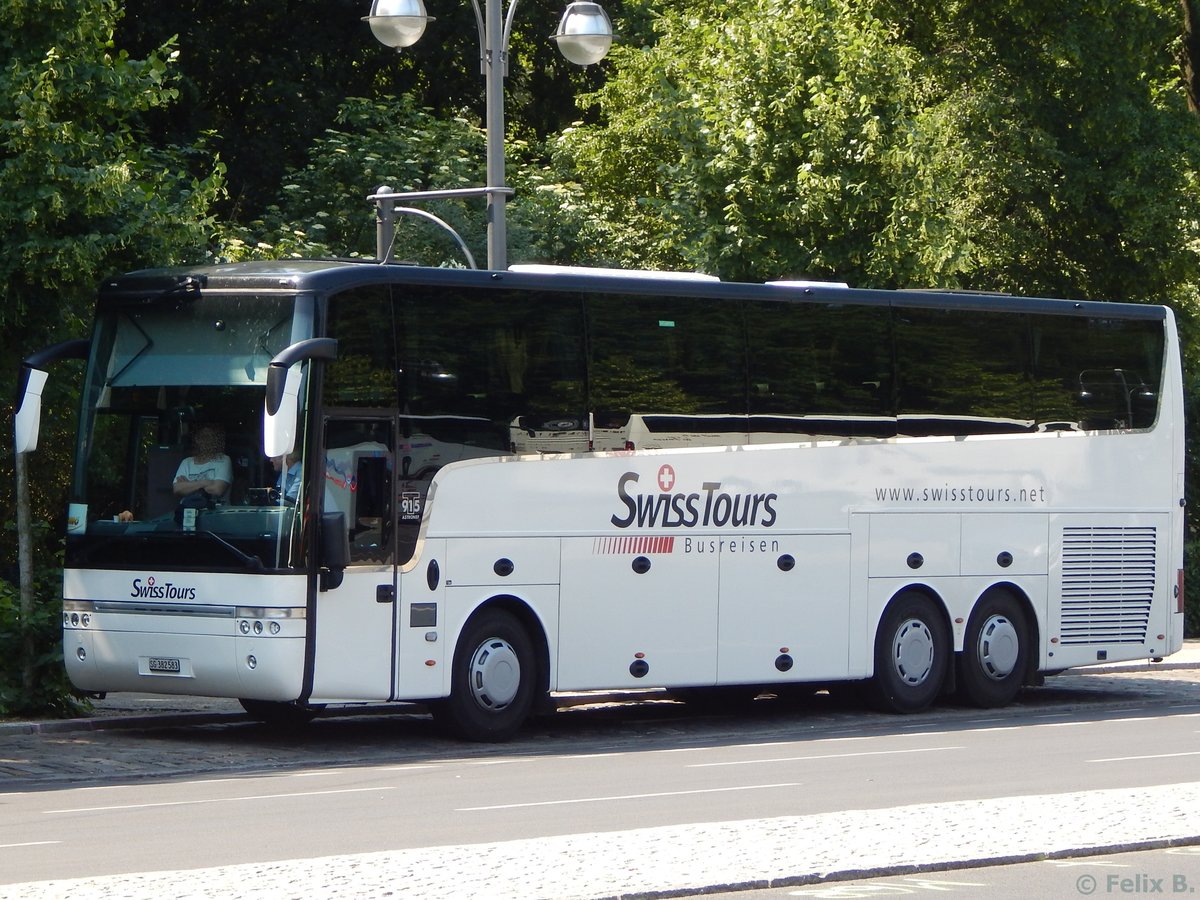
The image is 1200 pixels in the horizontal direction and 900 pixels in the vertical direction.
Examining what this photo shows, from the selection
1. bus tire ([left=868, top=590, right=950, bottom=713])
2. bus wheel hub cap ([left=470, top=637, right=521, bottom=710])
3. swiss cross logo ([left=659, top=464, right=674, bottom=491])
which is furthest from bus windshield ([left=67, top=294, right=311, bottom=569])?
bus tire ([left=868, top=590, right=950, bottom=713])

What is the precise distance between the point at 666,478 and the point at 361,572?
3204 mm

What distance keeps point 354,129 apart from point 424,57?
4.04 metres

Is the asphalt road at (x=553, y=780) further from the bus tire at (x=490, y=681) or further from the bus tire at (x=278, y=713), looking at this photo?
the bus tire at (x=490, y=681)

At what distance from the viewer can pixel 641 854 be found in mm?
9672

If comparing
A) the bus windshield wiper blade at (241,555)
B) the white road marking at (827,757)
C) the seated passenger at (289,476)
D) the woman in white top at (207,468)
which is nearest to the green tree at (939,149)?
the white road marking at (827,757)

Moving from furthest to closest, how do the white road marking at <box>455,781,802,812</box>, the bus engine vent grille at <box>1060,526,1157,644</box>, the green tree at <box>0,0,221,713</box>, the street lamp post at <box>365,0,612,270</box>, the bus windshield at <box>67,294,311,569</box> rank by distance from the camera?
the bus engine vent grille at <box>1060,526,1157,644</box>
the street lamp post at <box>365,0,612,270</box>
the green tree at <box>0,0,221,713</box>
the bus windshield at <box>67,294,311,569</box>
the white road marking at <box>455,781,802,812</box>

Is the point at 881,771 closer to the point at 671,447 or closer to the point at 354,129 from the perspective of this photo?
the point at 671,447

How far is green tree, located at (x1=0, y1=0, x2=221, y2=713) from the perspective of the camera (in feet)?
58.4

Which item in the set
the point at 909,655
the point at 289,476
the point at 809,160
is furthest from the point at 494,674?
the point at 809,160

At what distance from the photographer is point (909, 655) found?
20.0m

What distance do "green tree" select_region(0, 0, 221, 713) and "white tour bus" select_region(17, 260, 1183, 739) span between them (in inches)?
59.0

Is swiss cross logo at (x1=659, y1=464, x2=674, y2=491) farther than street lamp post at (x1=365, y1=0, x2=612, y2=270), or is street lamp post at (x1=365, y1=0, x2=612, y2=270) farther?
street lamp post at (x1=365, y1=0, x2=612, y2=270)

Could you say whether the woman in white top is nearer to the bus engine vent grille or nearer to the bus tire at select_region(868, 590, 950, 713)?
the bus tire at select_region(868, 590, 950, 713)

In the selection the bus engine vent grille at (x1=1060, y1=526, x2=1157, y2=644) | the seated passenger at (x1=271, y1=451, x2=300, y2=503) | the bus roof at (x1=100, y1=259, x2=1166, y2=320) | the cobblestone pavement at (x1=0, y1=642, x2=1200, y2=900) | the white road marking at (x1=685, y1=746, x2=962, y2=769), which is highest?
the bus roof at (x1=100, y1=259, x2=1166, y2=320)
